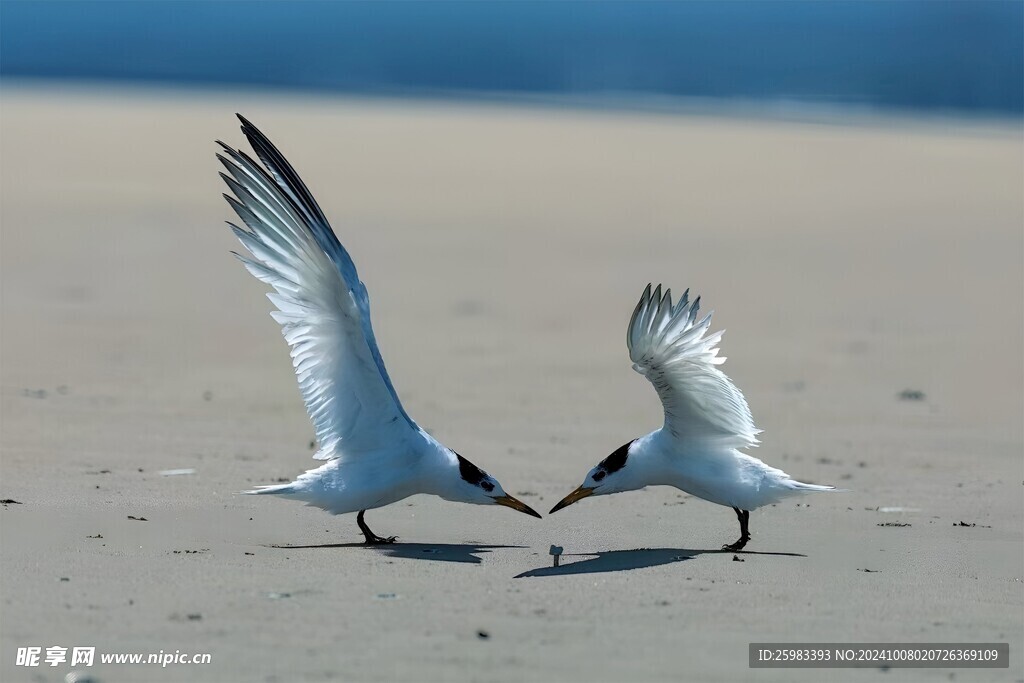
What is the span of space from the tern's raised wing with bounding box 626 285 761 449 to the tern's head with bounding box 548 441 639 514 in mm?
241

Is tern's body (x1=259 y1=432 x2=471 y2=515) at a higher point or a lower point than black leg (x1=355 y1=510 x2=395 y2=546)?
higher

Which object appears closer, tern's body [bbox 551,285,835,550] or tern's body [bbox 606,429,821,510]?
tern's body [bbox 551,285,835,550]

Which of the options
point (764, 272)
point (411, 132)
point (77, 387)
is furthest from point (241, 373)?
point (411, 132)

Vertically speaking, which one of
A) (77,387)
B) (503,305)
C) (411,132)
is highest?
(411,132)

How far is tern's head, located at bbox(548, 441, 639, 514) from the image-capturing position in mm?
6844

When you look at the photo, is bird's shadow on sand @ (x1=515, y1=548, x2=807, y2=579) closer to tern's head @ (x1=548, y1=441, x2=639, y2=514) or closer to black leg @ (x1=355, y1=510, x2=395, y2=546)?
tern's head @ (x1=548, y1=441, x2=639, y2=514)

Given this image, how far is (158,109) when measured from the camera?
105 feet

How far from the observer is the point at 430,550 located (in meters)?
6.60

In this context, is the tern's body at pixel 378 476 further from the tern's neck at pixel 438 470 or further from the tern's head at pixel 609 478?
the tern's head at pixel 609 478

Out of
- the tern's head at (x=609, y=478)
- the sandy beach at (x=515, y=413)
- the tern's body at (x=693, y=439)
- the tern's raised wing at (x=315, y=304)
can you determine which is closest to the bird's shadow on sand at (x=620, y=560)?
the sandy beach at (x=515, y=413)

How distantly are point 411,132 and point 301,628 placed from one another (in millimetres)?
24388

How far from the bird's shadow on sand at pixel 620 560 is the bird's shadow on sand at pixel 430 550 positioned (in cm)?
33

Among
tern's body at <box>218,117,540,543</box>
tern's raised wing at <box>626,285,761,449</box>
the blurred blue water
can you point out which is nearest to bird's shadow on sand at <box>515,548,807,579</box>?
tern's raised wing at <box>626,285,761,449</box>

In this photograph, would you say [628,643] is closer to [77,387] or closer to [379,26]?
[77,387]
